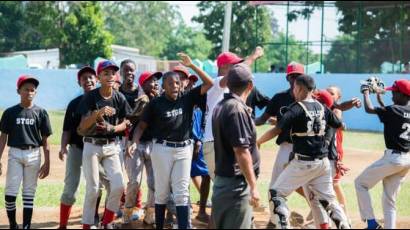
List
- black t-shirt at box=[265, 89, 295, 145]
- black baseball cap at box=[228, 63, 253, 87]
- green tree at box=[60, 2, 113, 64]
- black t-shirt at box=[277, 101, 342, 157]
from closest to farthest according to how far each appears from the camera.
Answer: black baseball cap at box=[228, 63, 253, 87] → black t-shirt at box=[277, 101, 342, 157] → black t-shirt at box=[265, 89, 295, 145] → green tree at box=[60, 2, 113, 64]

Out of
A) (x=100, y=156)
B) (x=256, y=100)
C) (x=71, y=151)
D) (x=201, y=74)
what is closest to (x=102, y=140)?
(x=100, y=156)

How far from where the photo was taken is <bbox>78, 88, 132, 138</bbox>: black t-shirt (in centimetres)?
752

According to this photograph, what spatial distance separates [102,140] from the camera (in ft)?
24.8

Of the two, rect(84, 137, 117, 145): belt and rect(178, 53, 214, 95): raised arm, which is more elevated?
rect(178, 53, 214, 95): raised arm

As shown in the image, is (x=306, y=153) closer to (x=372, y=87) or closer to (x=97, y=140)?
(x=372, y=87)

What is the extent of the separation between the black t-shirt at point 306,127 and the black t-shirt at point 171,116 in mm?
1071

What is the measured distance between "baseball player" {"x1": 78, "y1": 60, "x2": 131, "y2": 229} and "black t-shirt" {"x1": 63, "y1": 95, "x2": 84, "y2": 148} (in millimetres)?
318

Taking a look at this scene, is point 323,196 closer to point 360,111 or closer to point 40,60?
point 360,111

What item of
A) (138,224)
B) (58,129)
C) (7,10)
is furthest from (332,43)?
(7,10)

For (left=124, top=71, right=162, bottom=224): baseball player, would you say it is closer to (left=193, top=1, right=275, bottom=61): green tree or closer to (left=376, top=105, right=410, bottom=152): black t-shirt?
(left=376, top=105, right=410, bottom=152): black t-shirt

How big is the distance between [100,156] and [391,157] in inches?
130

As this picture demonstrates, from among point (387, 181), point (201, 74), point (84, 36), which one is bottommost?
point (387, 181)

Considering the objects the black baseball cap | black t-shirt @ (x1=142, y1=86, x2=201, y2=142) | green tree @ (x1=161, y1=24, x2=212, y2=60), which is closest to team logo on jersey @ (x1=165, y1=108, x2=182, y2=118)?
black t-shirt @ (x1=142, y1=86, x2=201, y2=142)

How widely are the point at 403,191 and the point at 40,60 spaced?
40.2 meters
